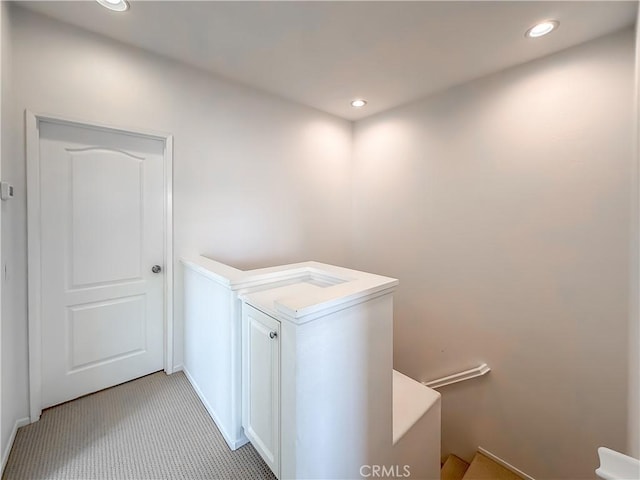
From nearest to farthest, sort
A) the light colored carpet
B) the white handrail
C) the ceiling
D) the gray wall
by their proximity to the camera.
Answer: the light colored carpet → the ceiling → the gray wall → the white handrail

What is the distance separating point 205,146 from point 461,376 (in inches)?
125

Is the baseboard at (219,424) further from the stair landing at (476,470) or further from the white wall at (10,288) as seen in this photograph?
the stair landing at (476,470)

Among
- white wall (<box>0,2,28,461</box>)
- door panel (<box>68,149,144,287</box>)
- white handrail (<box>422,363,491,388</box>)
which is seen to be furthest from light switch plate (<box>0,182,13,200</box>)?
white handrail (<box>422,363,491,388</box>)

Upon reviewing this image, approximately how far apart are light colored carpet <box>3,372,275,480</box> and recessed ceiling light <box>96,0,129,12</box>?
8.47 feet

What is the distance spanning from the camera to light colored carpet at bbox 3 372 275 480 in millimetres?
1399

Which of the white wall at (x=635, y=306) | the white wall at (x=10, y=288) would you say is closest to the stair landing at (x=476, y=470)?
the white wall at (x=635, y=306)

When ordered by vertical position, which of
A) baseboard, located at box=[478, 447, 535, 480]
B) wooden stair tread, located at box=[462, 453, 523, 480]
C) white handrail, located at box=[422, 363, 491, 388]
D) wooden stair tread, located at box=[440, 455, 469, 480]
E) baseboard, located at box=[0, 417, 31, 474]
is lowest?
wooden stair tread, located at box=[440, 455, 469, 480]

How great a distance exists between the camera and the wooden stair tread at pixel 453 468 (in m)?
2.47

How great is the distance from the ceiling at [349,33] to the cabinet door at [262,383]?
186cm

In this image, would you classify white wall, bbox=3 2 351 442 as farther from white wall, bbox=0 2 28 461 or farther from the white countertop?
the white countertop

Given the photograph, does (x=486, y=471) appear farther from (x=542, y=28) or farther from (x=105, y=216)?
(x=105, y=216)

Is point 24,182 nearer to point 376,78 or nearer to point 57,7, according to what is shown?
point 57,7

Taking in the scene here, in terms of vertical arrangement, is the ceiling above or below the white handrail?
above

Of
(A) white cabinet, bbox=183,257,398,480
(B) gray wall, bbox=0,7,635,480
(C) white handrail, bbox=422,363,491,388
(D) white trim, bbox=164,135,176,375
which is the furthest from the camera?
(C) white handrail, bbox=422,363,491,388
